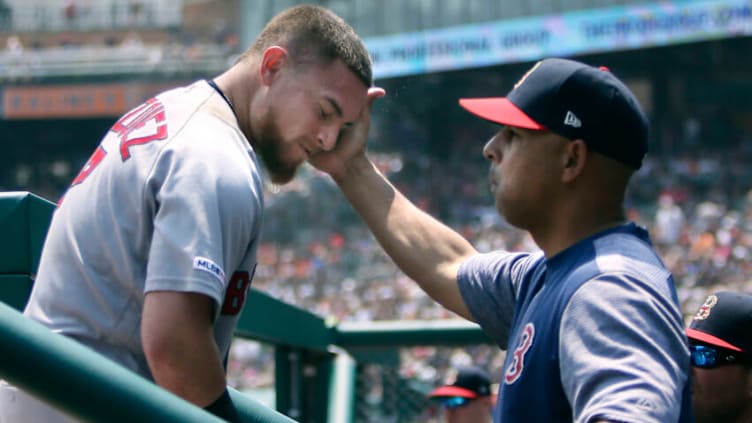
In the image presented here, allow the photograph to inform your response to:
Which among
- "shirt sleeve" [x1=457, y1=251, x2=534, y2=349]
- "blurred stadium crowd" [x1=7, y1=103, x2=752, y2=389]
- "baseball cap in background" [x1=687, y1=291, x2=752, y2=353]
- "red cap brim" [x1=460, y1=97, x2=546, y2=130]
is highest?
"red cap brim" [x1=460, y1=97, x2=546, y2=130]

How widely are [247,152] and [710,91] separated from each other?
61.7 feet

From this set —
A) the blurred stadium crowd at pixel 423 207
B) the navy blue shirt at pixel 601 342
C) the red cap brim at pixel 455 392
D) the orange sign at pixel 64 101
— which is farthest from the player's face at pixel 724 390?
the orange sign at pixel 64 101

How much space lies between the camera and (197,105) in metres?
1.53

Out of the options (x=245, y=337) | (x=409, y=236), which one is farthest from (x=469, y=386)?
(x=409, y=236)

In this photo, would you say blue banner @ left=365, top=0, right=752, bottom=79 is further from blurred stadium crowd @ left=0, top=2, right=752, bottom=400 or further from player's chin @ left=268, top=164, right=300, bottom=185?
player's chin @ left=268, top=164, right=300, bottom=185

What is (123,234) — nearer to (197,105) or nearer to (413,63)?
(197,105)

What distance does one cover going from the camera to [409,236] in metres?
2.05

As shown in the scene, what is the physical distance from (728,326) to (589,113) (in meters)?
0.72

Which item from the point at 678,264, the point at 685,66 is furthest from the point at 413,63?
the point at 678,264

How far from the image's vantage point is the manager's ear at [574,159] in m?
1.42

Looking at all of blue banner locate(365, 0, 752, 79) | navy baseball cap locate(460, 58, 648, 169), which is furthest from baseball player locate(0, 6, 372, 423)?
blue banner locate(365, 0, 752, 79)

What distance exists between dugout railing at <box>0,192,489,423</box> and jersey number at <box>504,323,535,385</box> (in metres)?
0.38

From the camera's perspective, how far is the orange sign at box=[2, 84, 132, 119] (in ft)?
73.8

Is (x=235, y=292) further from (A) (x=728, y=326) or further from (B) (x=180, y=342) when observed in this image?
(A) (x=728, y=326)
